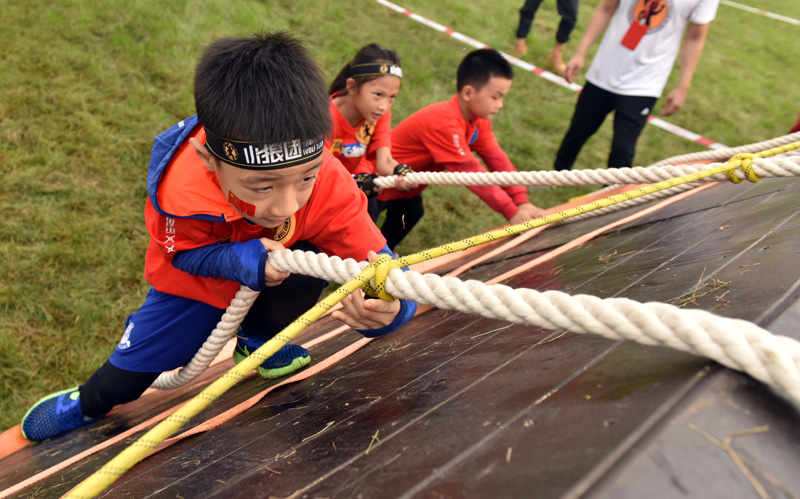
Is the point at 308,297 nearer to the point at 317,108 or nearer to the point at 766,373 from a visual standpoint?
the point at 317,108

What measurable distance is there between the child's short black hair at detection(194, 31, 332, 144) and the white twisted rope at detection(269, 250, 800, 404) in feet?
1.64

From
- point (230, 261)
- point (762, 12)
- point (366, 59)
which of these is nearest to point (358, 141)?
point (366, 59)

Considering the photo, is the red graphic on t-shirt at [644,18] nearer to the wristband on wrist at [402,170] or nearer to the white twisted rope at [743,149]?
the white twisted rope at [743,149]

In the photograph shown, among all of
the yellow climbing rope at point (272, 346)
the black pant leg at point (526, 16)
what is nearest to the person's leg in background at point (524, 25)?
the black pant leg at point (526, 16)

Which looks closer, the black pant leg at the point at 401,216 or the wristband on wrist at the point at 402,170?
the wristband on wrist at the point at 402,170

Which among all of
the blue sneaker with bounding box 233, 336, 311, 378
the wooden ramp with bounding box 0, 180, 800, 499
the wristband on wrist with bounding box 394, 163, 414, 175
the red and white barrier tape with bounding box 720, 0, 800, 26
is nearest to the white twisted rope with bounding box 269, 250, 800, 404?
the wooden ramp with bounding box 0, 180, 800, 499

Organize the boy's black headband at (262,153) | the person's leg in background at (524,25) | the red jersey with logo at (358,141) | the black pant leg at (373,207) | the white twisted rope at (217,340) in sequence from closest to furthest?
the boy's black headband at (262,153), the white twisted rope at (217,340), the red jersey with logo at (358,141), the black pant leg at (373,207), the person's leg in background at (524,25)

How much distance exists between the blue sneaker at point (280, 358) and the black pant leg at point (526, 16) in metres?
5.79

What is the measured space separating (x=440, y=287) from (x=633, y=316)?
40 centimetres

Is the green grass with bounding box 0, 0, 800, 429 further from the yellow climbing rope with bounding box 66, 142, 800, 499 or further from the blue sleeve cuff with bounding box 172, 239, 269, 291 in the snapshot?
the yellow climbing rope with bounding box 66, 142, 800, 499

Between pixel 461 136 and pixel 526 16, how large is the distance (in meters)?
4.19

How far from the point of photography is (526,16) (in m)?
6.45

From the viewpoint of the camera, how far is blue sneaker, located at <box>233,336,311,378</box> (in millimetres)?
2004

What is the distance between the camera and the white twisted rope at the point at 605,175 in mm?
1367
